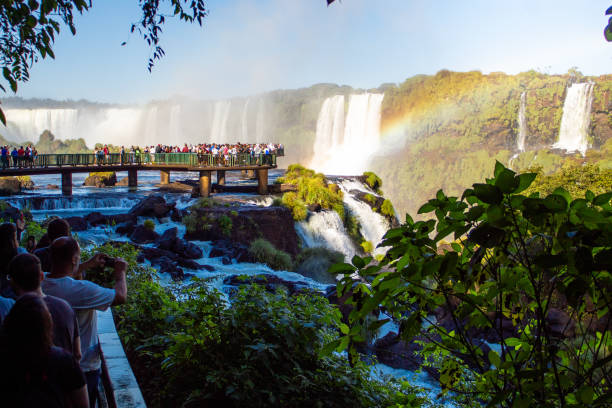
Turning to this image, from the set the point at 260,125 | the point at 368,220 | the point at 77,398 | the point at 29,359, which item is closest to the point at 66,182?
the point at 368,220

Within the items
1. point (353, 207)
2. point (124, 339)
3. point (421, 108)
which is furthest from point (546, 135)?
point (124, 339)

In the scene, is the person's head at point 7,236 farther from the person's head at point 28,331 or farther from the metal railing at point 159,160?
the metal railing at point 159,160

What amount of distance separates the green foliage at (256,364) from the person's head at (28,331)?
1394 mm

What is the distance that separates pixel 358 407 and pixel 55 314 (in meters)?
2.08

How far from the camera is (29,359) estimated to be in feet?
6.46

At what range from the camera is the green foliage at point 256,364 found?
11.0 ft

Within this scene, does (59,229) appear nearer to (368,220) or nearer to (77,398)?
(77,398)

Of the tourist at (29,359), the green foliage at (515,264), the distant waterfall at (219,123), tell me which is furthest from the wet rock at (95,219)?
the distant waterfall at (219,123)

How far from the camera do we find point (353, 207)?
2706 centimetres

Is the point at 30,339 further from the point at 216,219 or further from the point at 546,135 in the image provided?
the point at 546,135

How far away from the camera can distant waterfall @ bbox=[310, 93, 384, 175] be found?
192 ft

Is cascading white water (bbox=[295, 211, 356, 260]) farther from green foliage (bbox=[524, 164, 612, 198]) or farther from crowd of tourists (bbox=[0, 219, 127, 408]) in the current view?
crowd of tourists (bbox=[0, 219, 127, 408])

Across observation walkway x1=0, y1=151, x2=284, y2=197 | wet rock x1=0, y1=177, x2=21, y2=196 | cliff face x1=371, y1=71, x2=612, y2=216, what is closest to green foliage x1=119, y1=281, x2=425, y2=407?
observation walkway x1=0, y1=151, x2=284, y2=197

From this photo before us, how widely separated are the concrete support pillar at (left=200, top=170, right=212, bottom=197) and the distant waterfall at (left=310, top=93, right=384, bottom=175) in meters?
35.8
